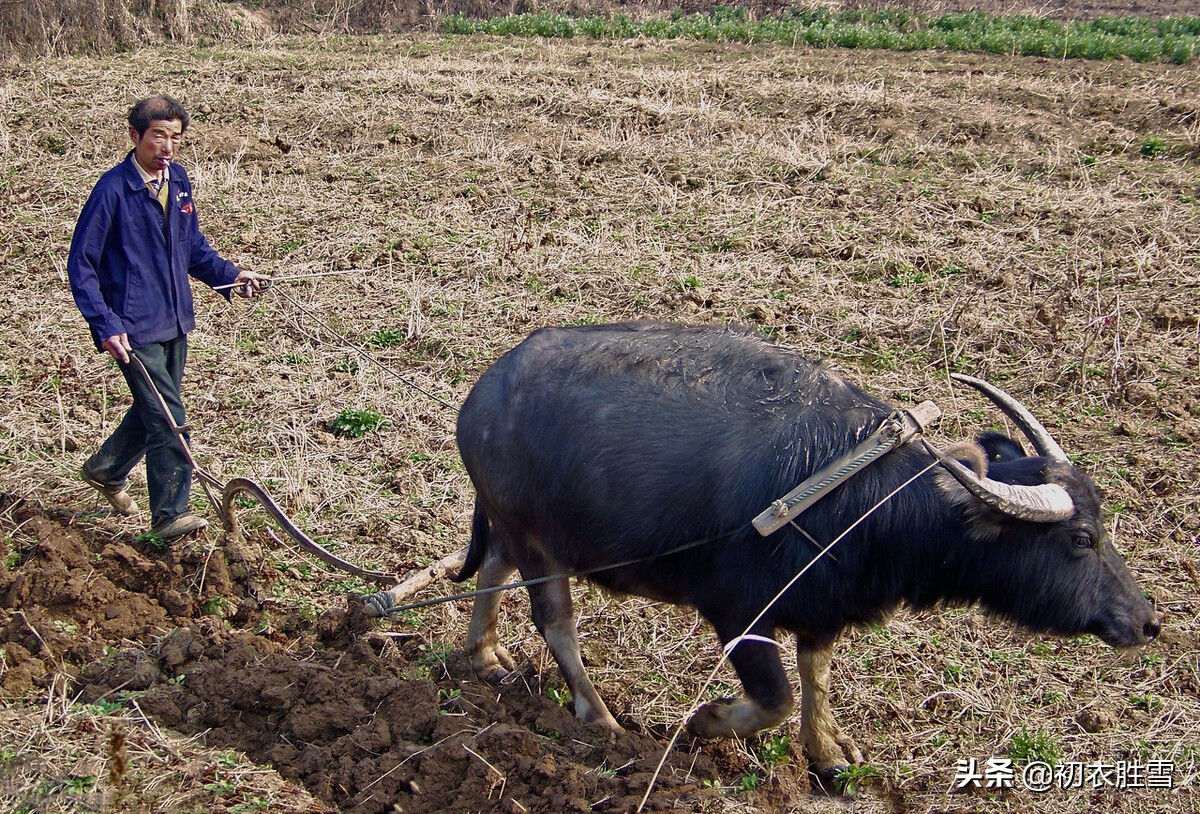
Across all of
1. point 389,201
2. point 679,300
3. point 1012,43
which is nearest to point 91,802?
point 679,300

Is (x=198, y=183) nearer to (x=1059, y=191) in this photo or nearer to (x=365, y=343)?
(x=365, y=343)

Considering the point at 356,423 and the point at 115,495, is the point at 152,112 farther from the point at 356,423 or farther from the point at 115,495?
the point at 356,423

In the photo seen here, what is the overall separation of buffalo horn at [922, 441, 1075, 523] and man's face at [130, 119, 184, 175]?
336 cm

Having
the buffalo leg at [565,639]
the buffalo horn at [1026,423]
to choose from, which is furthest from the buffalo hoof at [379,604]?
the buffalo horn at [1026,423]

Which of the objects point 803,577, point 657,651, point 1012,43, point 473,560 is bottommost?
point 657,651

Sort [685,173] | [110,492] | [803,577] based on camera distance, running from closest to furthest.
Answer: [803,577], [110,492], [685,173]

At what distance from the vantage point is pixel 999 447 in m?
4.24

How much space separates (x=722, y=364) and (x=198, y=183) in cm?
700

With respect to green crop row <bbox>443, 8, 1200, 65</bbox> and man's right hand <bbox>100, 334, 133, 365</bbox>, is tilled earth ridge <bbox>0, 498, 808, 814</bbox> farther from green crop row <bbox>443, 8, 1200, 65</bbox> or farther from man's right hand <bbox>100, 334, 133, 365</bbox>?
green crop row <bbox>443, 8, 1200, 65</bbox>

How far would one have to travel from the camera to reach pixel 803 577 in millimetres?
3828

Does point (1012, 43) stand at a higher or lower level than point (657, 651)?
higher

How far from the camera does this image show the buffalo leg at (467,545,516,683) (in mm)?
4672

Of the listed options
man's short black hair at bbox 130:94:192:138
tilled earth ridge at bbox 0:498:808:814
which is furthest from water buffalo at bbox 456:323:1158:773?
man's short black hair at bbox 130:94:192:138

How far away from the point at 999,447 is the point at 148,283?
145 inches
